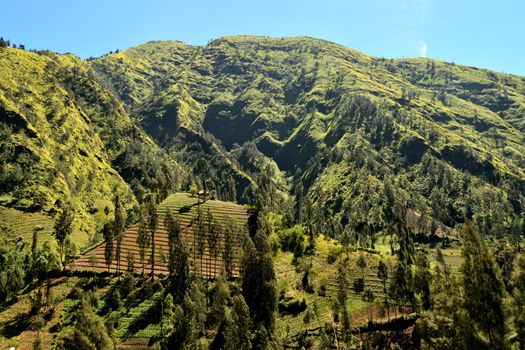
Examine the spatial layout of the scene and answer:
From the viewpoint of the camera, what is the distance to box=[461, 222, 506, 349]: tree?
35312 millimetres

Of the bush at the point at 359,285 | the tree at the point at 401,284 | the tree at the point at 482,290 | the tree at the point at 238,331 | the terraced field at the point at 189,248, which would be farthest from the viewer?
the terraced field at the point at 189,248

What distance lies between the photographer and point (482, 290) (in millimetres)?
35906

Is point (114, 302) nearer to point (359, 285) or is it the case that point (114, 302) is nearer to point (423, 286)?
point (359, 285)

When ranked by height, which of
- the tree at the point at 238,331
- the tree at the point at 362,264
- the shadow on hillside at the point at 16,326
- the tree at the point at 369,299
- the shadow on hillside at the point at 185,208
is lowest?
the shadow on hillside at the point at 16,326

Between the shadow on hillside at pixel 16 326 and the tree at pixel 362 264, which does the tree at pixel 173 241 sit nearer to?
the shadow on hillside at pixel 16 326

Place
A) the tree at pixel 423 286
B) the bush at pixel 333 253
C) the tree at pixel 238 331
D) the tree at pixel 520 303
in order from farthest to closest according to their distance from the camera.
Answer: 1. the bush at pixel 333 253
2. the tree at pixel 423 286
3. the tree at pixel 238 331
4. the tree at pixel 520 303

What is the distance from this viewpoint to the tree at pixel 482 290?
1390 inches

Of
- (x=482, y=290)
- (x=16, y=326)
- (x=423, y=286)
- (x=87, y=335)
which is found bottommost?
(x=16, y=326)

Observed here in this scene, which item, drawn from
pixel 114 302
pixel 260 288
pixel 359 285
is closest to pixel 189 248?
pixel 114 302

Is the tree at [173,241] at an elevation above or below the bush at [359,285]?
above

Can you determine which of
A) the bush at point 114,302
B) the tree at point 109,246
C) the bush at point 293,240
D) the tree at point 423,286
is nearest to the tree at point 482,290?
the tree at point 423,286

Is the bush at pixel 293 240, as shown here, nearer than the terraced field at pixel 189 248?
No

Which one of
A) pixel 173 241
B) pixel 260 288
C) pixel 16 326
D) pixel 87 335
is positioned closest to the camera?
pixel 87 335

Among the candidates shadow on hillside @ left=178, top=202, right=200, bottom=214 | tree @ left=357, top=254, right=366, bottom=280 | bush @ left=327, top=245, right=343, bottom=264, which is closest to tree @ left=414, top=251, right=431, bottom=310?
tree @ left=357, top=254, right=366, bottom=280
